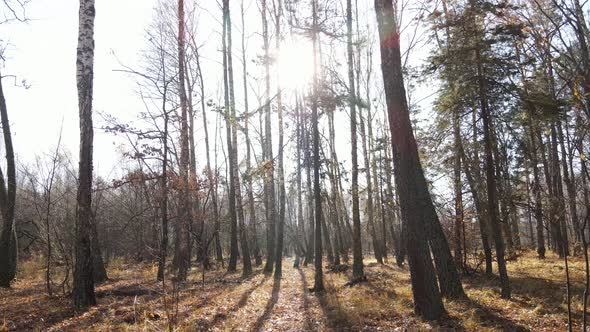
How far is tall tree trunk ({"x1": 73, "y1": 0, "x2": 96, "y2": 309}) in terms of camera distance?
7.41m

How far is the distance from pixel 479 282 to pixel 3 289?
42.9 ft

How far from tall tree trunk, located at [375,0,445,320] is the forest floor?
43 cm

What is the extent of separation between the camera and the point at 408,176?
6.62 m

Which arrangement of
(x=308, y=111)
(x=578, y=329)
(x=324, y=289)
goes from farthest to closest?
(x=308, y=111) → (x=324, y=289) → (x=578, y=329)

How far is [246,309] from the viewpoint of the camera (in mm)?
8820

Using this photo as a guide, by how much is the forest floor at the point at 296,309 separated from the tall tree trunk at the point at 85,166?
0.43 metres

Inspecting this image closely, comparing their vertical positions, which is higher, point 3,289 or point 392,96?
point 392,96

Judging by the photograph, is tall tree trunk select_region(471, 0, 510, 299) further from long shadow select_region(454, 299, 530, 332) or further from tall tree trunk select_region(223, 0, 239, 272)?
tall tree trunk select_region(223, 0, 239, 272)

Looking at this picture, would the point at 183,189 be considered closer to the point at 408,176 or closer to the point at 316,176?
the point at 316,176

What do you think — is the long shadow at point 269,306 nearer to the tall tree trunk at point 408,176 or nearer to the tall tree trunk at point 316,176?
the tall tree trunk at point 316,176

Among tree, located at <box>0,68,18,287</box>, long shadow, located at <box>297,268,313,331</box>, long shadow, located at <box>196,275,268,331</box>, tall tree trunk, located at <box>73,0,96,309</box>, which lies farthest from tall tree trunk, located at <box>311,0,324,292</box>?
tree, located at <box>0,68,18,287</box>

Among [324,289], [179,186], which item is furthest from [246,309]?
[179,186]

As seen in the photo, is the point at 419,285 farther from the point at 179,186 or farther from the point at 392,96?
the point at 179,186

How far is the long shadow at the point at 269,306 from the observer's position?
747 centimetres
